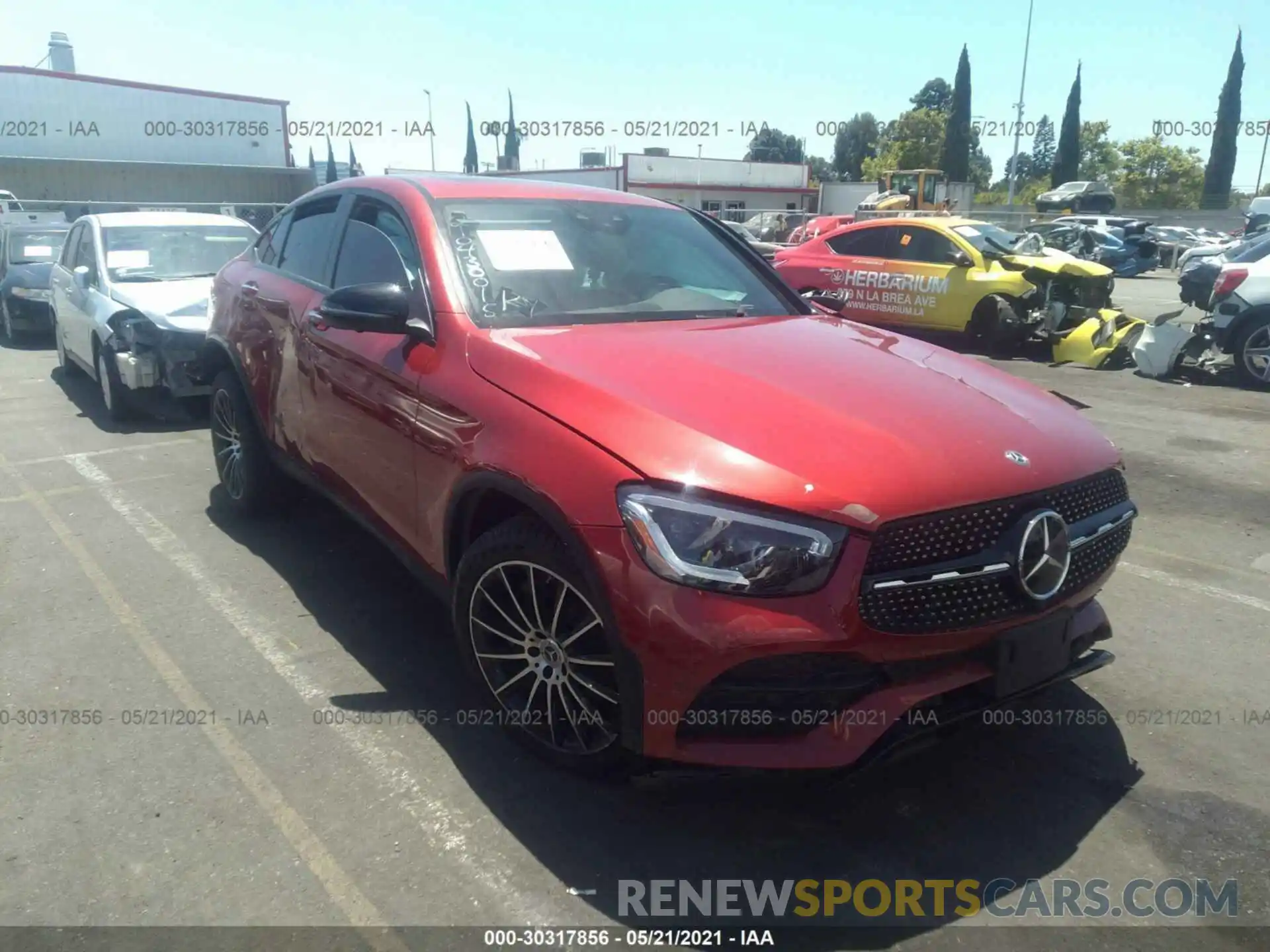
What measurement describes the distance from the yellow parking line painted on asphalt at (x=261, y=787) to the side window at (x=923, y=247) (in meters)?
9.84

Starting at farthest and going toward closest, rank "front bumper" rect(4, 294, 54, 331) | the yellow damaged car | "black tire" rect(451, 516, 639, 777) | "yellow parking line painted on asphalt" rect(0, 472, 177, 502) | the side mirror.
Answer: "front bumper" rect(4, 294, 54, 331) → the yellow damaged car → "yellow parking line painted on asphalt" rect(0, 472, 177, 502) → the side mirror → "black tire" rect(451, 516, 639, 777)

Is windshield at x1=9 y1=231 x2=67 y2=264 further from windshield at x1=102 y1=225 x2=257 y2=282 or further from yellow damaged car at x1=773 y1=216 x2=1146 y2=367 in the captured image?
yellow damaged car at x1=773 y1=216 x2=1146 y2=367

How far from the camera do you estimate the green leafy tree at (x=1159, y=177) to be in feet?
203

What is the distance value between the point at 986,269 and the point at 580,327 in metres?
9.17

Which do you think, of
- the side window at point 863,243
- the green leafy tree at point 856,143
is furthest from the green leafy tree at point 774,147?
the side window at point 863,243

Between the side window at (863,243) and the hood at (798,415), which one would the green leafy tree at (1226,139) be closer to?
the side window at (863,243)

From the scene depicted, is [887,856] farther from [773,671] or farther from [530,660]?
[530,660]

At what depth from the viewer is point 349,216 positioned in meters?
4.18

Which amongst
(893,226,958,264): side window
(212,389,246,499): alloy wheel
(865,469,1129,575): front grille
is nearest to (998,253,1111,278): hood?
(893,226,958,264): side window

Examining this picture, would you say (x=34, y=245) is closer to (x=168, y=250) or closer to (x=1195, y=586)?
(x=168, y=250)

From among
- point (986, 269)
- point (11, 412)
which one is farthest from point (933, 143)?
point (11, 412)

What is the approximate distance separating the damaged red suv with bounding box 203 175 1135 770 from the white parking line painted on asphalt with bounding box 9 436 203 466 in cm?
378

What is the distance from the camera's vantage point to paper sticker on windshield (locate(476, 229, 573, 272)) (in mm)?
3473

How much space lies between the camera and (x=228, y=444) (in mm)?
5207
